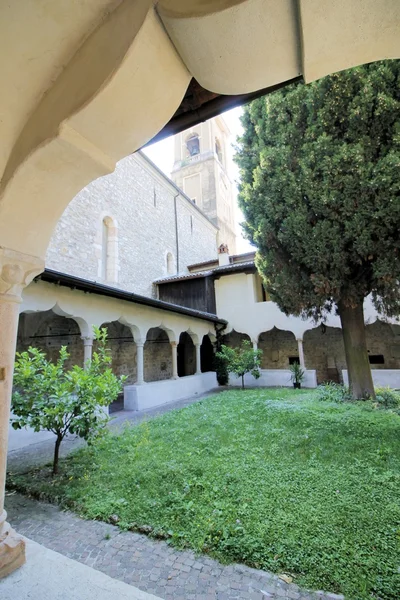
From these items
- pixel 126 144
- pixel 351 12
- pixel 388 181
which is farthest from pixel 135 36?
pixel 388 181

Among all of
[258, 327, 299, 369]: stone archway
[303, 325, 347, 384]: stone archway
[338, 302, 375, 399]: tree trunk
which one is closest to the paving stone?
[338, 302, 375, 399]: tree trunk

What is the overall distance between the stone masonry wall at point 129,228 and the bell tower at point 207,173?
248 inches

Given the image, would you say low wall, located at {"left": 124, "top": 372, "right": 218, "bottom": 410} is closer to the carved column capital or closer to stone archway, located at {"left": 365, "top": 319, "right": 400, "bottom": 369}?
stone archway, located at {"left": 365, "top": 319, "right": 400, "bottom": 369}

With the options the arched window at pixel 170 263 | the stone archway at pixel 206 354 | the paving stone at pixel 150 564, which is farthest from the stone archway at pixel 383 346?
the paving stone at pixel 150 564

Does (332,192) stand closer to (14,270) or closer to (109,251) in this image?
(14,270)

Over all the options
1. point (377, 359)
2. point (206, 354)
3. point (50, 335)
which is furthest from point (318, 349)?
point (50, 335)

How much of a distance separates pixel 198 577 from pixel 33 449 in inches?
159

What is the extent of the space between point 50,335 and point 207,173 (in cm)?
2058

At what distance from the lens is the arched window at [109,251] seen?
38.1 feet

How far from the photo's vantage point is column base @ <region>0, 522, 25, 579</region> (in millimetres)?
1481

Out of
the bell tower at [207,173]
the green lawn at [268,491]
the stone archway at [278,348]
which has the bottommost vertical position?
the green lawn at [268,491]

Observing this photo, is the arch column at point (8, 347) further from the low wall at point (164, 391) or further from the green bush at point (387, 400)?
the green bush at point (387, 400)

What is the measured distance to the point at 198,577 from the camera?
188cm

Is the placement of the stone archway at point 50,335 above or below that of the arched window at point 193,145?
below
